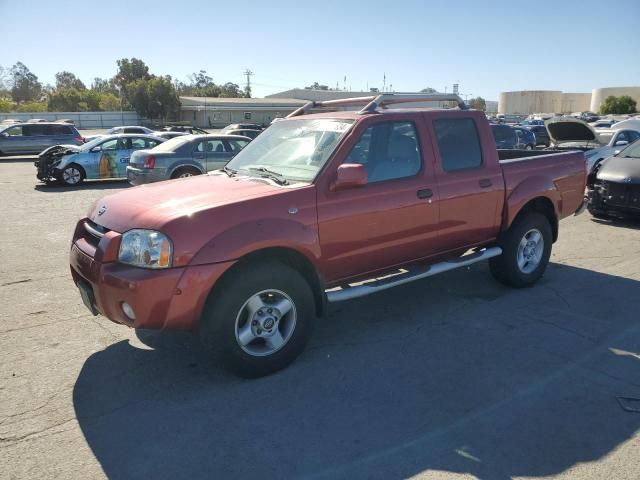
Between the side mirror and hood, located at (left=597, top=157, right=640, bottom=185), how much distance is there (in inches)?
259

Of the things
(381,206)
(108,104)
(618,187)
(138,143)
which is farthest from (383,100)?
(108,104)

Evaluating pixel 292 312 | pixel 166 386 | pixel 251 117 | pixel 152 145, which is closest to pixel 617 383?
pixel 292 312

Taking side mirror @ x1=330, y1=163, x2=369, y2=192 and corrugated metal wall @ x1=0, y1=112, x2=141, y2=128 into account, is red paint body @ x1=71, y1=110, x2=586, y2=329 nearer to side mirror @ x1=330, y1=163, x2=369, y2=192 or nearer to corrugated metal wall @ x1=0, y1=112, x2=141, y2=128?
side mirror @ x1=330, y1=163, x2=369, y2=192

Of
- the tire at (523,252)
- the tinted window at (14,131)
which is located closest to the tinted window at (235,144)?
the tire at (523,252)

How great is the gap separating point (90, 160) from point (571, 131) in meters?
13.4

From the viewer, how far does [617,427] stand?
325 centimetres

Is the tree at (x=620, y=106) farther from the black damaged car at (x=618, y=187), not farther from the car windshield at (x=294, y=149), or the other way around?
the car windshield at (x=294, y=149)

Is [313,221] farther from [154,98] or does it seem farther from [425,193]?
[154,98]

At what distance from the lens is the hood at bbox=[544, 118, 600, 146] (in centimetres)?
1112

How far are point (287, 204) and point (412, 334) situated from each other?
1750 millimetres

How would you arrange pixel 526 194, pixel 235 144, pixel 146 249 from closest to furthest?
pixel 146 249 < pixel 526 194 < pixel 235 144

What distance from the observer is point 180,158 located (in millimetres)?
12930

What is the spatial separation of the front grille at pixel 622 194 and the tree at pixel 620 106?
294ft

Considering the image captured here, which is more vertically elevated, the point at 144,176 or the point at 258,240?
the point at 258,240
